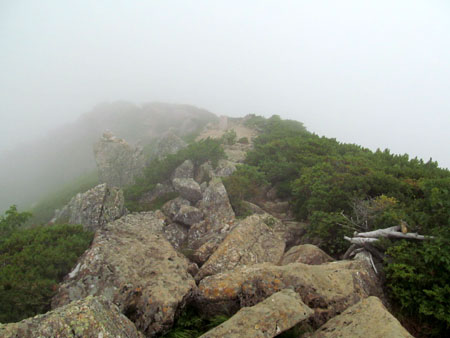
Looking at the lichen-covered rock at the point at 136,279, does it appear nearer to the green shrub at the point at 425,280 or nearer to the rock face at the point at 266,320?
the rock face at the point at 266,320

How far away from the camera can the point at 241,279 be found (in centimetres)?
697

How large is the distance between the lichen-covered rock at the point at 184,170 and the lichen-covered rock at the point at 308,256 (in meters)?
13.0

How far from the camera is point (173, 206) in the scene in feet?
49.2

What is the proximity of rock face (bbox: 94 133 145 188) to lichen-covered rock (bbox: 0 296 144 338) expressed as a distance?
26440 millimetres

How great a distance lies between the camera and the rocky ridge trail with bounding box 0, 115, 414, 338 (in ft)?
15.8

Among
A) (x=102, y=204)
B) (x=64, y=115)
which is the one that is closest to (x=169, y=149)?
Result: (x=102, y=204)

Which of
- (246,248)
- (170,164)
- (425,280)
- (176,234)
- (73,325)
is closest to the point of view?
(73,325)

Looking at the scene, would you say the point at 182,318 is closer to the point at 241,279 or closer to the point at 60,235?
the point at 241,279

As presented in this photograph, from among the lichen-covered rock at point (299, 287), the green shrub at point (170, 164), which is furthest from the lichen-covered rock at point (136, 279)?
the green shrub at point (170, 164)

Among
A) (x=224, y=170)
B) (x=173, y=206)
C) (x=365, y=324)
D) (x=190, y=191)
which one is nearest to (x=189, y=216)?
(x=173, y=206)

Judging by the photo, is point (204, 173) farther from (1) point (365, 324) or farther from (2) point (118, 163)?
(2) point (118, 163)

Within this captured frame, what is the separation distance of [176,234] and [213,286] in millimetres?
5971

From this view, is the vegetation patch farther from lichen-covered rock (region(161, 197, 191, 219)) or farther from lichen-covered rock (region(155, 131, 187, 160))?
lichen-covered rock (region(155, 131, 187, 160))

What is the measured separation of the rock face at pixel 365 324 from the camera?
4605mm
